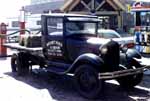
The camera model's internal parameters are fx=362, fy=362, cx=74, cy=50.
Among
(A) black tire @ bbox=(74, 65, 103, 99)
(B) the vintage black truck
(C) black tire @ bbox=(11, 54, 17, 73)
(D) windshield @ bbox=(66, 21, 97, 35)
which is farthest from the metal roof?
(A) black tire @ bbox=(74, 65, 103, 99)

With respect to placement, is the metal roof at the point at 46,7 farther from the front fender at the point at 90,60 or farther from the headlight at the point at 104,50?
the headlight at the point at 104,50

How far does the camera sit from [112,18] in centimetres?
2762

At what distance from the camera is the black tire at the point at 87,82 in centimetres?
829

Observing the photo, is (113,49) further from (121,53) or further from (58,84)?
(58,84)

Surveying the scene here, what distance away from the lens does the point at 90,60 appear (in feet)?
27.5

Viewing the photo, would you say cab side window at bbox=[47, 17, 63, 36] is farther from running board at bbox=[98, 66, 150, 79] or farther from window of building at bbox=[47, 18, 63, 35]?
running board at bbox=[98, 66, 150, 79]

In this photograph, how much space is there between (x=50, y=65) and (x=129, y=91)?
231 cm

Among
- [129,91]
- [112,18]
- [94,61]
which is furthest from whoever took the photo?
[112,18]

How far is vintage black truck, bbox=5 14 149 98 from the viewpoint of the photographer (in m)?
8.41

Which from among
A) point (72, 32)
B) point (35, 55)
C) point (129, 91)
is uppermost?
point (72, 32)

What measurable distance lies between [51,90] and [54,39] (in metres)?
1.41

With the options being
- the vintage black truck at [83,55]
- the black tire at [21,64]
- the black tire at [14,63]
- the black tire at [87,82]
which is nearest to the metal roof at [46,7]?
the black tire at [14,63]

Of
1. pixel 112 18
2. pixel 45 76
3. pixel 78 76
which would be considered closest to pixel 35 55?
pixel 45 76

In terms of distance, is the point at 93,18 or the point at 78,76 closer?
the point at 78,76
